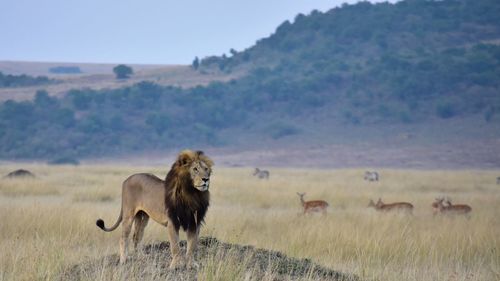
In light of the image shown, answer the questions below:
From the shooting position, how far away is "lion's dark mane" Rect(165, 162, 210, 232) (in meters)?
8.37

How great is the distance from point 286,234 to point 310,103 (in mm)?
54286

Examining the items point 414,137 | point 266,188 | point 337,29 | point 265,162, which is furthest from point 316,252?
point 337,29

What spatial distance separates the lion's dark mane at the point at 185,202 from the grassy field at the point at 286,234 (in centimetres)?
41

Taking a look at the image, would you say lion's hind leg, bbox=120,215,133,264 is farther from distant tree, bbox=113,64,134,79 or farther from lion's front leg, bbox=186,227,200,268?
distant tree, bbox=113,64,134,79

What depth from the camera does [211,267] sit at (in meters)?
7.56

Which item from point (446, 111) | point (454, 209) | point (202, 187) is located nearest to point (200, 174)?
point (202, 187)

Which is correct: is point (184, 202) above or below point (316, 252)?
above

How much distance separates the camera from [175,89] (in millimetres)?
71688

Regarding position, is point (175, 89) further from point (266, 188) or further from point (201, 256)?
point (201, 256)

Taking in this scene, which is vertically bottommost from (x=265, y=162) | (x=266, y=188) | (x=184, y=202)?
(x=265, y=162)

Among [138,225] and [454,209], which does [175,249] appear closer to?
[138,225]

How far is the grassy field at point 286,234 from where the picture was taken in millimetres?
9492

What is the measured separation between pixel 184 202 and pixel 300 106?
59.8 metres

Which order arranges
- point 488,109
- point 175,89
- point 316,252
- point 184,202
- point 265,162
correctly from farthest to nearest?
point 175,89
point 488,109
point 265,162
point 316,252
point 184,202
